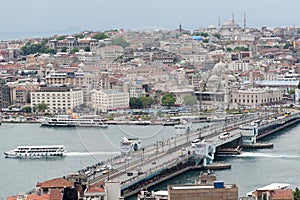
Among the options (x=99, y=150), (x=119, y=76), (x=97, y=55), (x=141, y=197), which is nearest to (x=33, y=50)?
(x=97, y=55)

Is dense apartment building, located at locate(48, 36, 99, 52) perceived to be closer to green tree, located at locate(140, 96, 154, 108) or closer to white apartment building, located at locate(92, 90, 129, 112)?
green tree, located at locate(140, 96, 154, 108)

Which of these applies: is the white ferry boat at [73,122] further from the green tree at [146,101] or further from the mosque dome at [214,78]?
the mosque dome at [214,78]

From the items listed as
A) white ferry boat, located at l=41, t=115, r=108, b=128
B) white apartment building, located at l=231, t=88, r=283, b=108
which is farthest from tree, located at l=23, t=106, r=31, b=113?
white apartment building, located at l=231, t=88, r=283, b=108

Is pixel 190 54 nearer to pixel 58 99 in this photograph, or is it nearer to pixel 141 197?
pixel 58 99

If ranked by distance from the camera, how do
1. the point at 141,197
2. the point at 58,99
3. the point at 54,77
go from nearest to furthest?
the point at 141,197 < the point at 58,99 < the point at 54,77

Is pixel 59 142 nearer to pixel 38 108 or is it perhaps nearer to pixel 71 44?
pixel 38 108

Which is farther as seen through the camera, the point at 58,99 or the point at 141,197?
the point at 58,99

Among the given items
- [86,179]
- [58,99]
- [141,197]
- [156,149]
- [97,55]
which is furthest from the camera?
[97,55]

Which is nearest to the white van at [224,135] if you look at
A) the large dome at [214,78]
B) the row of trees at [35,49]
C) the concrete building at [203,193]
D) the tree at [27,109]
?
the tree at [27,109]
